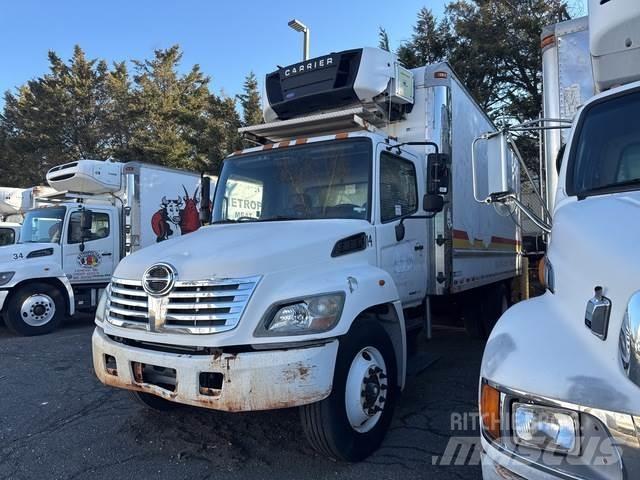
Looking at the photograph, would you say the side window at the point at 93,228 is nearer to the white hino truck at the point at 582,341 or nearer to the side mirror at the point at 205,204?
the side mirror at the point at 205,204

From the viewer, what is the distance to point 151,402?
4242 mm

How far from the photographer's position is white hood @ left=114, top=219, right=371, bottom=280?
3.27 m

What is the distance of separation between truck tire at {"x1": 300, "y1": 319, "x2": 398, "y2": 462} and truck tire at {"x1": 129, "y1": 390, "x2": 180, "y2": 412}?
1.64 m

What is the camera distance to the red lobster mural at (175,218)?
10.4m

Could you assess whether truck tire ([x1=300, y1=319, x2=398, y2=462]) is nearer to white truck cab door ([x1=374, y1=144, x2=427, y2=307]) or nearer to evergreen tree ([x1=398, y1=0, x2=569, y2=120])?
white truck cab door ([x1=374, y1=144, x2=427, y2=307])

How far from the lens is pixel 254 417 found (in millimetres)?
4234

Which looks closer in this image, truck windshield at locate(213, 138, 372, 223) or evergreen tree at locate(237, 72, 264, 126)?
truck windshield at locate(213, 138, 372, 223)

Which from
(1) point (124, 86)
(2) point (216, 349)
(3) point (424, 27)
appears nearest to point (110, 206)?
(2) point (216, 349)

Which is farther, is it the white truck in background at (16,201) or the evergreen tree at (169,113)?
the evergreen tree at (169,113)

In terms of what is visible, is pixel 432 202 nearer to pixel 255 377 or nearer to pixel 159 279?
pixel 255 377

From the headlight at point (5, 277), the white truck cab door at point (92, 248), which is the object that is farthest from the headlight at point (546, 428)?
the white truck cab door at point (92, 248)

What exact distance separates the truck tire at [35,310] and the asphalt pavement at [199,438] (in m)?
3.43

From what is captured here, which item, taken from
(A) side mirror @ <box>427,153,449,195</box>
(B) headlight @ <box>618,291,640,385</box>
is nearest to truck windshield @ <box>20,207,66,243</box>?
(A) side mirror @ <box>427,153,449,195</box>

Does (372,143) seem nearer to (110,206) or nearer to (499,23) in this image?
(110,206)
